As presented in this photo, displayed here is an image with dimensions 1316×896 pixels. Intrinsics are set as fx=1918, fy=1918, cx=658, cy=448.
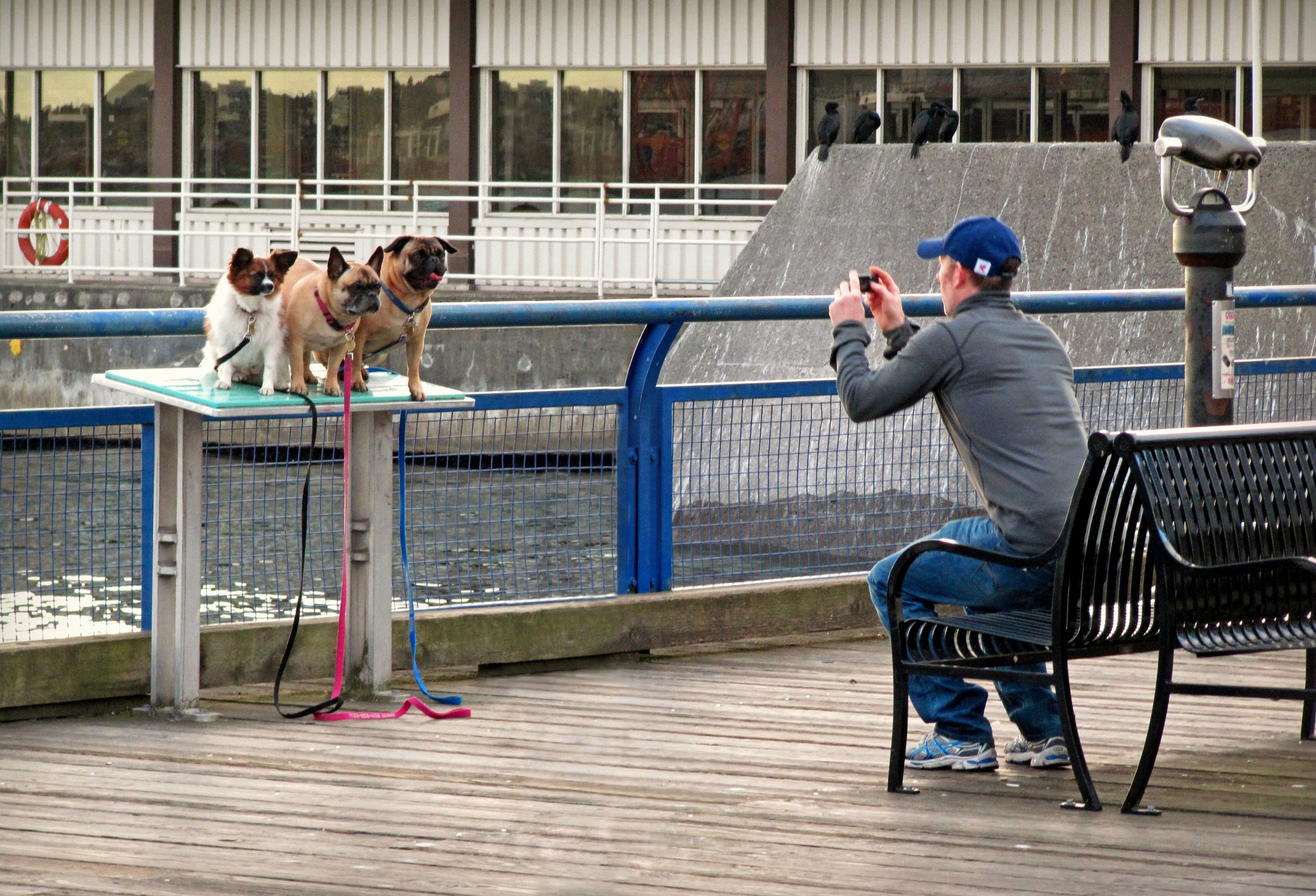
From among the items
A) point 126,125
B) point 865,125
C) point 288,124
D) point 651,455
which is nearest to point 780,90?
point 865,125

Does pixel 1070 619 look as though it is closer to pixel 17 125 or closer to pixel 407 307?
pixel 407 307

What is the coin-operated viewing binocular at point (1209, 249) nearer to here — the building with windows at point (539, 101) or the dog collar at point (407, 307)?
the dog collar at point (407, 307)

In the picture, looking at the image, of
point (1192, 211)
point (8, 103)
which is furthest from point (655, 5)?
point (1192, 211)

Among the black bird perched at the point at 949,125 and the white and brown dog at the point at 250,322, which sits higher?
the black bird perched at the point at 949,125

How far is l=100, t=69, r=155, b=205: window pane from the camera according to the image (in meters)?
31.1

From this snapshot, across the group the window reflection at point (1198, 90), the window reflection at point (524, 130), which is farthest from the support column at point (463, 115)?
the window reflection at point (1198, 90)

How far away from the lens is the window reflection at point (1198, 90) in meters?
25.5

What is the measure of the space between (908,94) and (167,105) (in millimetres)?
11728

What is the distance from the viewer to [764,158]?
2798 centimetres

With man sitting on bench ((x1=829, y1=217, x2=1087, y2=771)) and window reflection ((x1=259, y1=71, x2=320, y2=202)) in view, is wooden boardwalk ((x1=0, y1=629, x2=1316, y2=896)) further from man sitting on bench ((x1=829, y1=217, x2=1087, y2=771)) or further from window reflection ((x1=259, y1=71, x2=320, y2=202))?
window reflection ((x1=259, y1=71, x2=320, y2=202))

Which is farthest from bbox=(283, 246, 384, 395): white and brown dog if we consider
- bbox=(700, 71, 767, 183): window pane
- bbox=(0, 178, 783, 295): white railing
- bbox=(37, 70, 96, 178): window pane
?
bbox=(37, 70, 96, 178): window pane

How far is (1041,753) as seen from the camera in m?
5.29

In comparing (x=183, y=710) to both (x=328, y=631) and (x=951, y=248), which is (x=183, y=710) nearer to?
(x=328, y=631)

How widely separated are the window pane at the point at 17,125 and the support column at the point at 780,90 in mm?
12535
